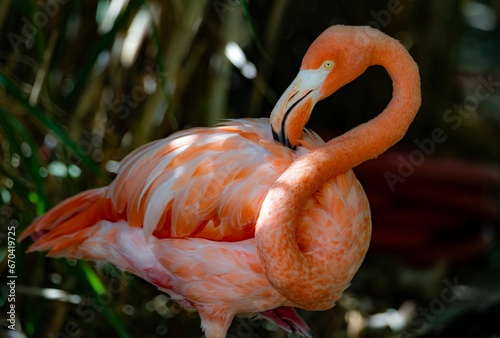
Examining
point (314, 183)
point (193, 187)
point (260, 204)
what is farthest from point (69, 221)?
point (314, 183)

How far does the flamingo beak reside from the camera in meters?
1.61

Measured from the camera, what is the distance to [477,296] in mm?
3189

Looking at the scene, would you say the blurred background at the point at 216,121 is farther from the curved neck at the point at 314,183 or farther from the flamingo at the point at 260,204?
the curved neck at the point at 314,183

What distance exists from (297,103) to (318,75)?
7 centimetres

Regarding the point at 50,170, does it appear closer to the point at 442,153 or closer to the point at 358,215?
the point at 358,215

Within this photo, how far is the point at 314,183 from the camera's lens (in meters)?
1.61

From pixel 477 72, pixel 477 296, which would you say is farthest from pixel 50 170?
pixel 477 72

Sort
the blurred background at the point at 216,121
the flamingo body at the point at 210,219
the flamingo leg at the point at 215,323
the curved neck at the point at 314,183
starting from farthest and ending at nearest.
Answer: the blurred background at the point at 216,121, the flamingo leg at the point at 215,323, the flamingo body at the point at 210,219, the curved neck at the point at 314,183

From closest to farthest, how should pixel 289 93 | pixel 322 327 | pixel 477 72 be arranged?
pixel 289 93 < pixel 322 327 < pixel 477 72

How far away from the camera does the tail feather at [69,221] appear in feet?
6.13

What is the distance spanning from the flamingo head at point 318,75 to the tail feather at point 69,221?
0.46 metres

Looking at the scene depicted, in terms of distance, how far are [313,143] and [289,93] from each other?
22cm

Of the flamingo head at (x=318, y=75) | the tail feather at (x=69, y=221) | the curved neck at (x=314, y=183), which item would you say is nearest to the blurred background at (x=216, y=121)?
the tail feather at (x=69, y=221)

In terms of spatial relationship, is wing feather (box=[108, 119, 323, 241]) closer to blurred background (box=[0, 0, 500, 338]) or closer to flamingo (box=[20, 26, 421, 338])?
flamingo (box=[20, 26, 421, 338])
